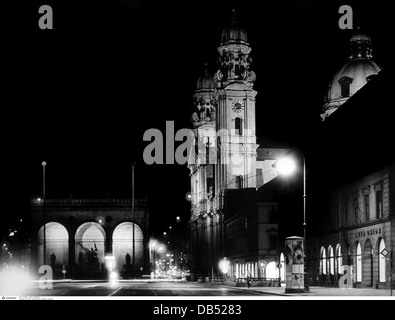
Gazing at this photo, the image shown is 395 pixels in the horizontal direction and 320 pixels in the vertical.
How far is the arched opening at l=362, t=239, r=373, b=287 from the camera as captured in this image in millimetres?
56844

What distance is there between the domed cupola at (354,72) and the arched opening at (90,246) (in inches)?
2335

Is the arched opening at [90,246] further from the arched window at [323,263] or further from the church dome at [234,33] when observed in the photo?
the arched window at [323,263]

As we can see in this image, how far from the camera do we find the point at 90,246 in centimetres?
15962

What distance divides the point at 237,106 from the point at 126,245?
4365 centimetres

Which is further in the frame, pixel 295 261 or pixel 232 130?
pixel 232 130

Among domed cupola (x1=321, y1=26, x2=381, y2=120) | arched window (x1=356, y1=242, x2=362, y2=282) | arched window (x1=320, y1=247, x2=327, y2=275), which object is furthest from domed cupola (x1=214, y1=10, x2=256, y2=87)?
arched window (x1=356, y1=242, x2=362, y2=282)

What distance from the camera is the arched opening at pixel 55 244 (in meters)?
153

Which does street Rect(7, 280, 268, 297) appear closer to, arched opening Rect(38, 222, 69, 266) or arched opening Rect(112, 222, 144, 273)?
arched opening Rect(112, 222, 144, 273)

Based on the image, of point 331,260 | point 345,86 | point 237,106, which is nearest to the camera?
point 331,260

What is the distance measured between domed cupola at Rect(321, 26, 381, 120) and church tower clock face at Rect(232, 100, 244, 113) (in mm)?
15707

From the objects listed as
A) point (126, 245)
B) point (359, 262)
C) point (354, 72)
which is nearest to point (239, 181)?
point (354, 72)

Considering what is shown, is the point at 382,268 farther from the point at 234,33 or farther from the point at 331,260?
the point at 234,33

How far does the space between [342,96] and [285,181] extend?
26.3 metres
